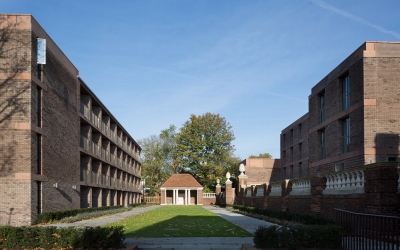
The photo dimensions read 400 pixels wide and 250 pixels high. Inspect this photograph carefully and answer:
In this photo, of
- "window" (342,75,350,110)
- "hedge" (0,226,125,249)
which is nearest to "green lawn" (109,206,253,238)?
"hedge" (0,226,125,249)

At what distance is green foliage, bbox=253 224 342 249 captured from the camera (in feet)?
33.9

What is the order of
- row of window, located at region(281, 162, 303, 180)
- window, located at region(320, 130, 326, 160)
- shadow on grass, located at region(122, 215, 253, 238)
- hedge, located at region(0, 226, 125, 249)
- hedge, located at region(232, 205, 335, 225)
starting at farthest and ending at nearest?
row of window, located at region(281, 162, 303, 180)
window, located at region(320, 130, 326, 160)
shadow on grass, located at region(122, 215, 253, 238)
hedge, located at region(232, 205, 335, 225)
hedge, located at region(0, 226, 125, 249)

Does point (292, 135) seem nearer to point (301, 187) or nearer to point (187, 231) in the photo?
point (301, 187)

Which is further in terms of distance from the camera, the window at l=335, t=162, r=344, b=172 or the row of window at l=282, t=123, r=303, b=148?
the row of window at l=282, t=123, r=303, b=148

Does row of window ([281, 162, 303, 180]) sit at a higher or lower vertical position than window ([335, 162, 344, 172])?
lower

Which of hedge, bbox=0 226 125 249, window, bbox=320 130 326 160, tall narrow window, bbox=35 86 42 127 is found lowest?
hedge, bbox=0 226 125 249

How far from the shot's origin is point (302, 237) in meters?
10.4

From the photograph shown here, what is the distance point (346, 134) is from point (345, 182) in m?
13.3

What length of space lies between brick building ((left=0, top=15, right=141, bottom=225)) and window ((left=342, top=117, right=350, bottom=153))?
1907 cm

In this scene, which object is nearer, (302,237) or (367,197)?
(302,237)

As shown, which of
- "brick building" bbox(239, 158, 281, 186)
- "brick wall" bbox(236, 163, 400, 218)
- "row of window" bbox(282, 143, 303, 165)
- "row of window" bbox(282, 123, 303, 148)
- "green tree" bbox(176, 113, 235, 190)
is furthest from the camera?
"green tree" bbox(176, 113, 235, 190)

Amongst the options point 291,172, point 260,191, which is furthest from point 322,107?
point 291,172

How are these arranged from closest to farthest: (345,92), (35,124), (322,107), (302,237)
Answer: (302,237) < (35,124) < (345,92) < (322,107)

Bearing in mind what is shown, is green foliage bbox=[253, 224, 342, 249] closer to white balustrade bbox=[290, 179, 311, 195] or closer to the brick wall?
the brick wall
